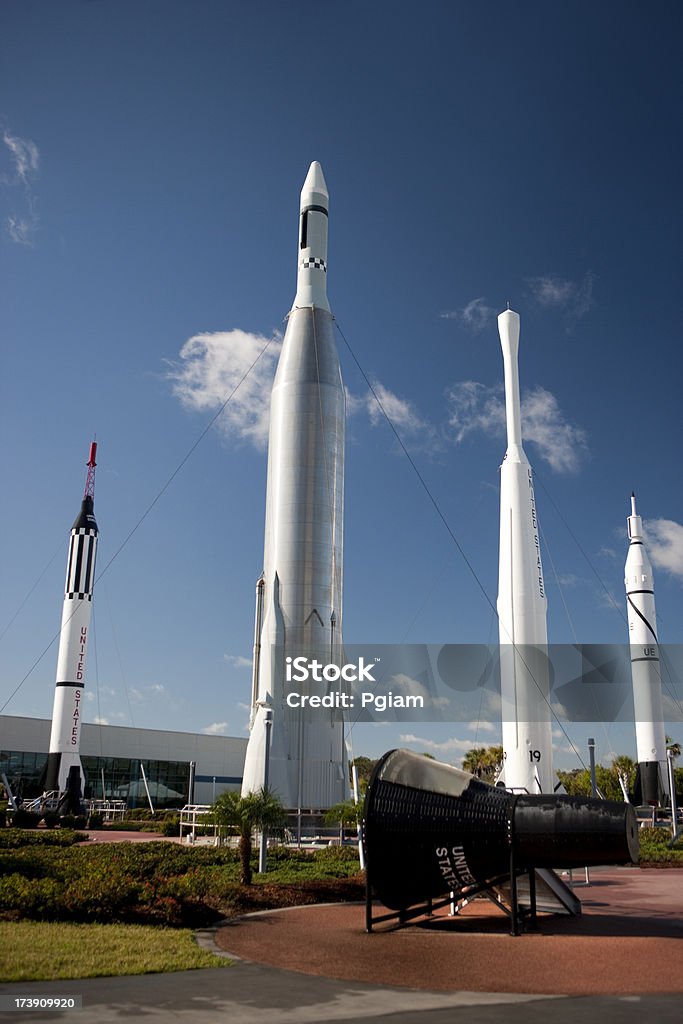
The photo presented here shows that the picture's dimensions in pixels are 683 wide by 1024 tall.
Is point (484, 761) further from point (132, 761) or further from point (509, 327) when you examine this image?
point (509, 327)

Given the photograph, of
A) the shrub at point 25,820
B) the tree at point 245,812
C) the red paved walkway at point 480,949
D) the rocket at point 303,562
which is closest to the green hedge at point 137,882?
the tree at point 245,812

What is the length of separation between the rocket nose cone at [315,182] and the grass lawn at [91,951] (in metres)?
33.5

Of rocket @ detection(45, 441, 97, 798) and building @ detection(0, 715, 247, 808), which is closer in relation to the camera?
rocket @ detection(45, 441, 97, 798)

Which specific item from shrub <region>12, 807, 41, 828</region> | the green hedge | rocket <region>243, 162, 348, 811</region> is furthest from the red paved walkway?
shrub <region>12, 807, 41, 828</region>

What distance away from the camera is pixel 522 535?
3175cm

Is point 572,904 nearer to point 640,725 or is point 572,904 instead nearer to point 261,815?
point 261,815

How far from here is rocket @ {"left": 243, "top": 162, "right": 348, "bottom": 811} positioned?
32000 millimetres

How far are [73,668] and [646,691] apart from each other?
31648 millimetres

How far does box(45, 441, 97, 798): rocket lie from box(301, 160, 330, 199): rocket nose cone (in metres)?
23.4

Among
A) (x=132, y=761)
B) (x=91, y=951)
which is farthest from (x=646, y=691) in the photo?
(x=91, y=951)

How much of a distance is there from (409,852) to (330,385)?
81.6 feet

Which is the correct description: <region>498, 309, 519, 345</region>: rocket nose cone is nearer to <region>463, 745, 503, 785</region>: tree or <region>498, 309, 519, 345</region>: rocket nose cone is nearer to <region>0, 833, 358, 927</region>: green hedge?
<region>0, 833, 358, 927</region>: green hedge

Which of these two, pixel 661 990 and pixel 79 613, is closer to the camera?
pixel 661 990

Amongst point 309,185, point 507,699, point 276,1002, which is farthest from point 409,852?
point 309,185
